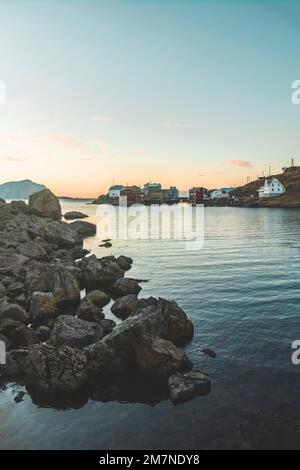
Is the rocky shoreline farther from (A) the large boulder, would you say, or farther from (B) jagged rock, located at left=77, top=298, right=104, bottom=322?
(A) the large boulder

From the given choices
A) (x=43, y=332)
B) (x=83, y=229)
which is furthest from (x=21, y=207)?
(x=43, y=332)

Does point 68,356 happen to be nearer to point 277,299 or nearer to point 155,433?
point 155,433

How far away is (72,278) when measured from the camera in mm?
33375

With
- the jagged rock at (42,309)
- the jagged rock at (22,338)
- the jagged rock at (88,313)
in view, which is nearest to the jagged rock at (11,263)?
the jagged rock at (42,309)

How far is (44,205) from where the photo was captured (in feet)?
317

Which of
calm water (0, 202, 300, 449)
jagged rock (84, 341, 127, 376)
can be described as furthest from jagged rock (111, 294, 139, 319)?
jagged rock (84, 341, 127, 376)

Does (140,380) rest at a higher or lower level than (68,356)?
lower

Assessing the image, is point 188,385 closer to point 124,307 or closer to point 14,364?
point 14,364

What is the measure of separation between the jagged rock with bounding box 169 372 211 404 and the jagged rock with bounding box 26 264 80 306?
15646 mm

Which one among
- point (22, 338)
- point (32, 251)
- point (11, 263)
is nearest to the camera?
point (22, 338)

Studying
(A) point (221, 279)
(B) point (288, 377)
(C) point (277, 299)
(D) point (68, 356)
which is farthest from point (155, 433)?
(A) point (221, 279)

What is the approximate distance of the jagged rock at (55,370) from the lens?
59.2 ft

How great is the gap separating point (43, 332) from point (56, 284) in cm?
827
